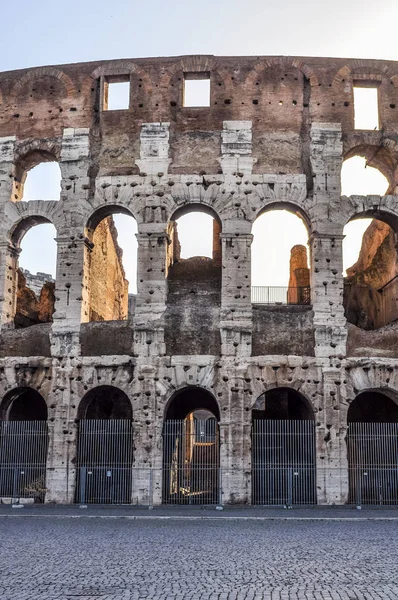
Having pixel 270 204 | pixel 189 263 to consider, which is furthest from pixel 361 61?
pixel 189 263

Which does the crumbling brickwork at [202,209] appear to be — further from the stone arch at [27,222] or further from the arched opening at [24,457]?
the arched opening at [24,457]

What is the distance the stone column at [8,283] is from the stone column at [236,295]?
5.48m

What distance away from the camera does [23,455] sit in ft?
57.0

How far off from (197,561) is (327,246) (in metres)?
10.6

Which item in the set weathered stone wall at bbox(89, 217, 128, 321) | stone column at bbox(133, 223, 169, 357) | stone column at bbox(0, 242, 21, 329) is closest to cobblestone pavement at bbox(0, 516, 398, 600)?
stone column at bbox(133, 223, 169, 357)

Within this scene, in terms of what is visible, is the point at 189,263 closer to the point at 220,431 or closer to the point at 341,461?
the point at 220,431

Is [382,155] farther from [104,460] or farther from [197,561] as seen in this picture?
[197,561]

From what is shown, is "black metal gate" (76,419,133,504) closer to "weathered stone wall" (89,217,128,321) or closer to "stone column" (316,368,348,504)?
"weathered stone wall" (89,217,128,321)

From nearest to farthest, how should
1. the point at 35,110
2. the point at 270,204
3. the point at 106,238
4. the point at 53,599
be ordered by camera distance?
the point at 53,599 → the point at 270,204 → the point at 35,110 → the point at 106,238

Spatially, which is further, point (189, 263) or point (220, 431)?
point (189, 263)

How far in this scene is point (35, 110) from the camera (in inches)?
763

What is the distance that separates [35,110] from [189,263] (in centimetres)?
578

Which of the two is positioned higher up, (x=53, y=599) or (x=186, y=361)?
(x=186, y=361)

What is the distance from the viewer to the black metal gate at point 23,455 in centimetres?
1727
